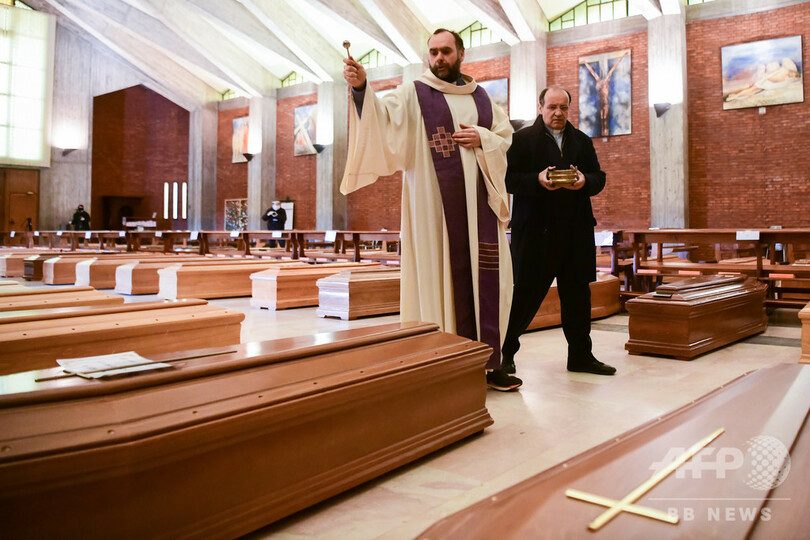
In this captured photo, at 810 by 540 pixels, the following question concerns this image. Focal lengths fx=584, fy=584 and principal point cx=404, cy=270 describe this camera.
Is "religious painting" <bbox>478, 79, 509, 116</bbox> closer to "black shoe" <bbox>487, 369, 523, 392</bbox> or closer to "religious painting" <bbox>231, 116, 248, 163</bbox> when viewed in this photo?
"religious painting" <bbox>231, 116, 248, 163</bbox>

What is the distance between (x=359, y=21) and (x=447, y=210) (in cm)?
1288

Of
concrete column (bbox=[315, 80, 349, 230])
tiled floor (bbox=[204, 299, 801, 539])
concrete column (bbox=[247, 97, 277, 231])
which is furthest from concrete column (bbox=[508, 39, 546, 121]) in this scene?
tiled floor (bbox=[204, 299, 801, 539])

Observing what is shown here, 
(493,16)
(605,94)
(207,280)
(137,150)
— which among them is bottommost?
(207,280)

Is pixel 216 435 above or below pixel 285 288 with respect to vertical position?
below

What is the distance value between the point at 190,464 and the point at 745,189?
500 inches

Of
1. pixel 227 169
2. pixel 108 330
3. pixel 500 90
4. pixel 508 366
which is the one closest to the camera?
pixel 108 330

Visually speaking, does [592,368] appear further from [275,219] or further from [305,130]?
[305,130]

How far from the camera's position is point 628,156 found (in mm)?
12695

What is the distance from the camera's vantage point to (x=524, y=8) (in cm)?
1274

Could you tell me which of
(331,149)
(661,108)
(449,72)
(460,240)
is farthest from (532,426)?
(331,149)

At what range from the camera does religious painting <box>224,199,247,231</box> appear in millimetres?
20281

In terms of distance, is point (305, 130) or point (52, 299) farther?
point (305, 130)

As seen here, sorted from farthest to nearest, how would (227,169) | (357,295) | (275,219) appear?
(227,169) → (275,219) → (357,295)

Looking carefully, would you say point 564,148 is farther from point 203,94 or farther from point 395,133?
point 203,94
